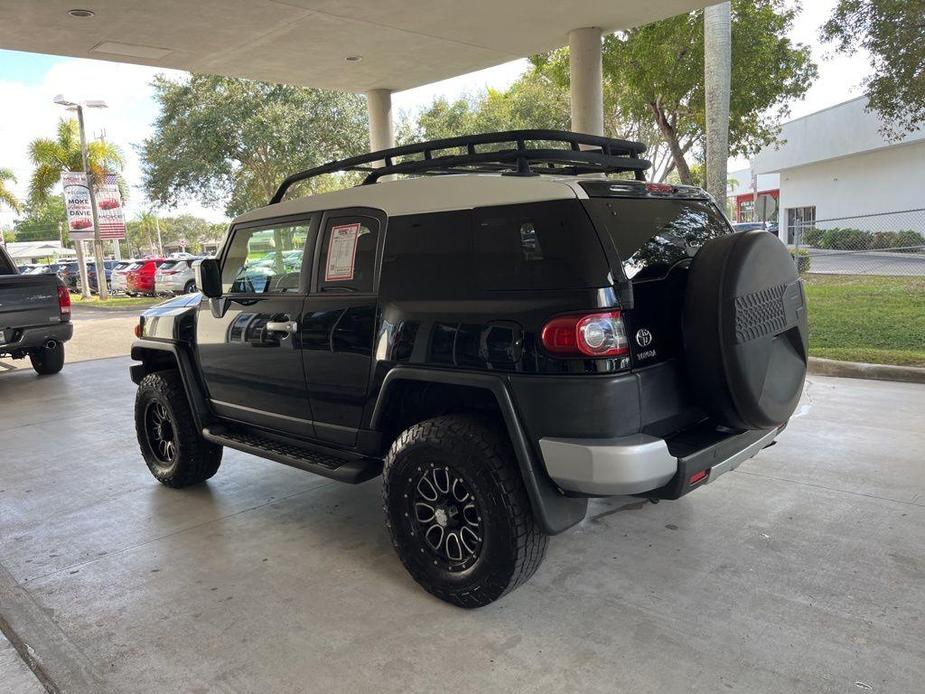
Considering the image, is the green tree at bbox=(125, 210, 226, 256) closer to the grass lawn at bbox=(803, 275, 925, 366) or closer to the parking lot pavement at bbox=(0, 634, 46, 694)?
the grass lawn at bbox=(803, 275, 925, 366)

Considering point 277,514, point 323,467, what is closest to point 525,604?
point 323,467

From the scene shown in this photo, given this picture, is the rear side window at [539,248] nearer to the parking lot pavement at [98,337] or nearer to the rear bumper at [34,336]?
the rear bumper at [34,336]

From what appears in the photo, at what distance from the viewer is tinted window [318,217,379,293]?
3.62 meters

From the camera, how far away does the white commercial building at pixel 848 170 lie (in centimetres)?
2662

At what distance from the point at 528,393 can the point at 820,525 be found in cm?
214

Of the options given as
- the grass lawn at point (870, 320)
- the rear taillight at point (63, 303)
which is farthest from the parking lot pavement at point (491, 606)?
the rear taillight at point (63, 303)

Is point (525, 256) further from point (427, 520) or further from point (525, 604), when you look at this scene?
point (525, 604)

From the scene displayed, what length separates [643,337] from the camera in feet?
9.63

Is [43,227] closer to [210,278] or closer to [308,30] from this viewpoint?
[308,30]

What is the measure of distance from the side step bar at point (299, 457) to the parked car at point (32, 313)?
6.00 m

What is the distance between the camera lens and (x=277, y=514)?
14.6 feet

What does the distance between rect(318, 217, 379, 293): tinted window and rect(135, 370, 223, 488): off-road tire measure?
5.51 ft

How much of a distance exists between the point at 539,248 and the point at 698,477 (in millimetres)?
1181

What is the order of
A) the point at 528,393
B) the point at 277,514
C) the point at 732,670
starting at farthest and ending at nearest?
the point at 277,514 → the point at 528,393 → the point at 732,670
